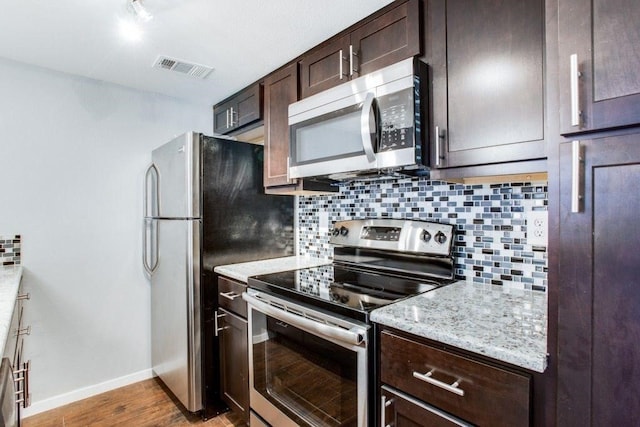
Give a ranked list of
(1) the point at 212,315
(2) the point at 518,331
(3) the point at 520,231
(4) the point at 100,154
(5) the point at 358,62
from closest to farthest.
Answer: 1. (2) the point at 518,331
2. (3) the point at 520,231
3. (5) the point at 358,62
4. (1) the point at 212,315
5. (4) the point at 100,154

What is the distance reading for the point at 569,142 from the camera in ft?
2.52

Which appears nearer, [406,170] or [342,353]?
[342,353]

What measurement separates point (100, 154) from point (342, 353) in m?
2.20

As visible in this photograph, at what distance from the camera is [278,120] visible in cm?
206

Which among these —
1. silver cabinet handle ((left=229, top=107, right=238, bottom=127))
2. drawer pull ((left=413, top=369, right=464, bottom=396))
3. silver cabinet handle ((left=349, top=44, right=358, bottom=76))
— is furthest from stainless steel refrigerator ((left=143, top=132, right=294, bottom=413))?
drawer pull ((left=413, top=369, right=464, bottom=396))

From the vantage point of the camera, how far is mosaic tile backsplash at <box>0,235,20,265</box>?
206 cm

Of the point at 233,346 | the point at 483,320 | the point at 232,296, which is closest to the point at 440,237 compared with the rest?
the point at 483,320

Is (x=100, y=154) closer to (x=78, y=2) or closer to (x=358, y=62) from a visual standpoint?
(x=78, y=2)

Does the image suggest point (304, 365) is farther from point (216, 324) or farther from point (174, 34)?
point (174, 34)

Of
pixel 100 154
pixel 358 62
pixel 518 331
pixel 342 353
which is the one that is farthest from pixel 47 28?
pixel 518 331

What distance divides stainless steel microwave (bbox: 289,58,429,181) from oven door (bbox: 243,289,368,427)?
2.19 ft

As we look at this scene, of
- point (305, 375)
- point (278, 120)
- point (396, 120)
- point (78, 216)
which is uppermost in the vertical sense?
point (278, 120)

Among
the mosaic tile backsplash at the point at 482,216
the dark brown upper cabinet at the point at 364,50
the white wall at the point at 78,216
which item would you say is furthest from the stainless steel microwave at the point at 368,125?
the white wall at the point at 78,216

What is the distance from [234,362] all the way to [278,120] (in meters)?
1.45
